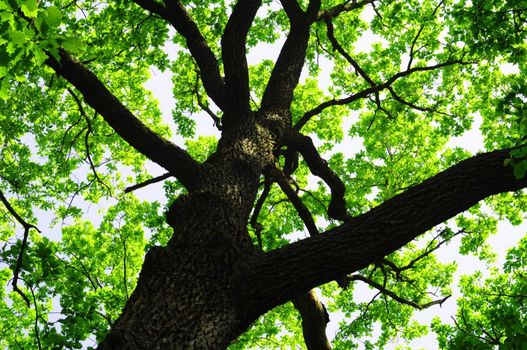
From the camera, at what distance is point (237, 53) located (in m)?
5.12

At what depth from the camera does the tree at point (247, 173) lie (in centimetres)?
323

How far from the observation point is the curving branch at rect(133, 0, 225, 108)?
538 centimetres

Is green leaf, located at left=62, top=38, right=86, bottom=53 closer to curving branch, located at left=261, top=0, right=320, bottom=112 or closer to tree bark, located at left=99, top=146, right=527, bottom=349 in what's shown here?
tree bark, located at left=99, top=146, right=527, bottom=349

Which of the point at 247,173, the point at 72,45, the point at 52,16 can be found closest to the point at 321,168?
the point at 247,173

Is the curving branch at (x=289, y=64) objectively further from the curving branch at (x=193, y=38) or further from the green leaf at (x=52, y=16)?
the green leaf at (x=52, y=16)

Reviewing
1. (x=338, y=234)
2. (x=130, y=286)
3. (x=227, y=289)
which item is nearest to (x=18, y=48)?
(x=227, y=289)

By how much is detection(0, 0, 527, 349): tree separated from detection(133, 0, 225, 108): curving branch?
0.08 ft

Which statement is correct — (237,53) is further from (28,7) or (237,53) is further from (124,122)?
(28,7)

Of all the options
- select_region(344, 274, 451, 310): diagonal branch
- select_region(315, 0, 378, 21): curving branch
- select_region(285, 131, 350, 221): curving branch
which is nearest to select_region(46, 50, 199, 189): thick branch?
select_region(285, 131, 350, 221): curving branch

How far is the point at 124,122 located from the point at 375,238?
115 inches

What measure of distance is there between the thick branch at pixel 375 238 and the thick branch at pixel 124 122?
1.67 m

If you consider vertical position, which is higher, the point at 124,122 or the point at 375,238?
the point at 124,122

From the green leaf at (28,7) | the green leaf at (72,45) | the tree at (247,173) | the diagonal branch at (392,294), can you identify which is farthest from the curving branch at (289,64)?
the green leaf at (28,7)

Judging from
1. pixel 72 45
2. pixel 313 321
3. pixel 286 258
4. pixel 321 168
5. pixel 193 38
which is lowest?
pixel 286 258
